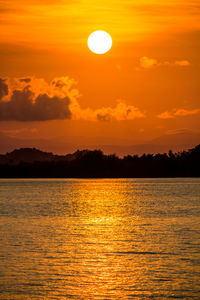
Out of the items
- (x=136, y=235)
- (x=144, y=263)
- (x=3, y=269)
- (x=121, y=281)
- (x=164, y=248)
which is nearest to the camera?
(x=121, y=281)

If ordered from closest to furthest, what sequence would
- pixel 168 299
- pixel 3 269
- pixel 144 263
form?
pixel 168 299, pixel 3 269, pixel 144 263

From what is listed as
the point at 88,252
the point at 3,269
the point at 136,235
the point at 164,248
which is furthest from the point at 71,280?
the point at 136,235

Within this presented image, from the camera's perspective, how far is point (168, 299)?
96.4ft

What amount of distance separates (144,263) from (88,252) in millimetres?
7017

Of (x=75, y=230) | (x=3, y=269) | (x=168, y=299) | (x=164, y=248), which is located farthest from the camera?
(x=75, y=230)

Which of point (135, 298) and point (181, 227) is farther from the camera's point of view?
point (181, 227)

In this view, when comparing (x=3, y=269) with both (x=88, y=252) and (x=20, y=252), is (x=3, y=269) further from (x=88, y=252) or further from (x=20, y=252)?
(x=88, y=252)

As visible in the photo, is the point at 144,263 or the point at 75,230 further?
the point at 75,230

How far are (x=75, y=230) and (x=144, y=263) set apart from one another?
85.3 ft

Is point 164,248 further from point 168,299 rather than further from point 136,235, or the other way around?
point 168,299

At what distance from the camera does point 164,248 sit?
4759cm

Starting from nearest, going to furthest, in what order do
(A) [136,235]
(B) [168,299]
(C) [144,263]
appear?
(B) [168,299], (C) [144,263], (A) [136,235]

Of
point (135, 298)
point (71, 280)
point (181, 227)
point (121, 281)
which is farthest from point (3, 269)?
point (181, 227)

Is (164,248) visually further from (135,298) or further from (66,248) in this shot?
(135,298)
